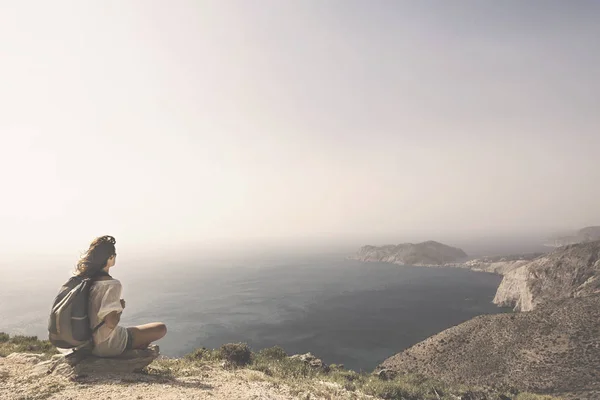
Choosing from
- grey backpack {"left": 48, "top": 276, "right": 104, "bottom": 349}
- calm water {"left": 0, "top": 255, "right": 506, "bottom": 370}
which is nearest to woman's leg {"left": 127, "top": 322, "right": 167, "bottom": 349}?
grey backpack {"left": 48, "top": 276, "right": 104, "bottom": 349}

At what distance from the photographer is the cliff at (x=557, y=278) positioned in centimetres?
6862

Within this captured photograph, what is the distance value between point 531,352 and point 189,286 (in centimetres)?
14875

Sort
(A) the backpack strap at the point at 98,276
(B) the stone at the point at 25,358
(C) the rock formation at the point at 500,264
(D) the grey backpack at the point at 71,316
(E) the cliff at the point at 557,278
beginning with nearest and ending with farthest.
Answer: (D) the grey backpack at the point at 71,316
(A) the backpack strap at the point at 98,276
(B) the stone at the point at 25,358
(E) the cliff at the point at 557,278
(C) the rock formation at the point at 500,264

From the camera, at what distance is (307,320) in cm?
8638

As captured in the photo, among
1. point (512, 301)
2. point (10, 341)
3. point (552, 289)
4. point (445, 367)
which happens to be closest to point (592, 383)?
point (445, 367)

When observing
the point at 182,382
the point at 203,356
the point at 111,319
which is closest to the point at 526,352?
the point at 203,356

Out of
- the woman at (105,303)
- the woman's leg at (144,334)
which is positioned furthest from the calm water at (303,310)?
the woman at (105,303)

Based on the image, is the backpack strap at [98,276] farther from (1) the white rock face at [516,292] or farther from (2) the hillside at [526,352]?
(1) the white rock face at [516,292]

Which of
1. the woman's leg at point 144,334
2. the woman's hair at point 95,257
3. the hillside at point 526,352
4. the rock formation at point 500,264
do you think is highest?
the woman's hair at point 95,257

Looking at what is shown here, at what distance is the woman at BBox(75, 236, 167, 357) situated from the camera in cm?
649

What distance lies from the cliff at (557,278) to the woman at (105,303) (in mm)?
85968

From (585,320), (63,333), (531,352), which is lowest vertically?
(531,352)

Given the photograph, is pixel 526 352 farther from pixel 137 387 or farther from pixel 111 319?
pixel 111 319

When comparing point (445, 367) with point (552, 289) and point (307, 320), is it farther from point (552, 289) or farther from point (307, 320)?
point (552, 289)
